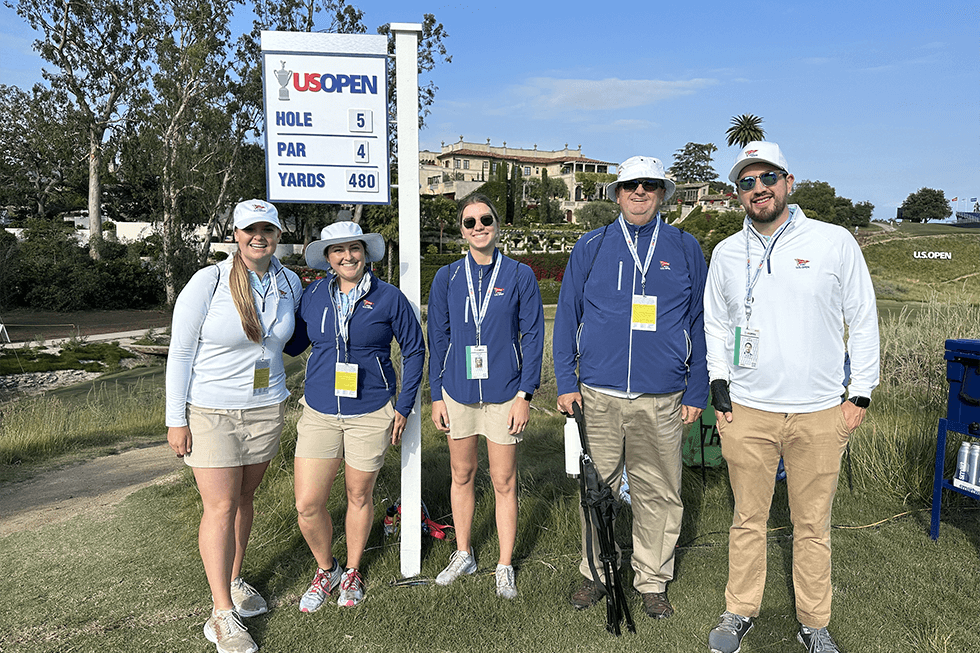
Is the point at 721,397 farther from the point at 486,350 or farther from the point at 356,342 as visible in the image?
the point at 356,342

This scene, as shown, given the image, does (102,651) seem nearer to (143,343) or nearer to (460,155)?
(143,343)

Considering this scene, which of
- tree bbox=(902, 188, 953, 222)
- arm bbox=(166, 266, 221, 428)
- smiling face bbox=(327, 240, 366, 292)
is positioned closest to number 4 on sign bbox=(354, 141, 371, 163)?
smiling face bbox=(327, 240, 366, 292)

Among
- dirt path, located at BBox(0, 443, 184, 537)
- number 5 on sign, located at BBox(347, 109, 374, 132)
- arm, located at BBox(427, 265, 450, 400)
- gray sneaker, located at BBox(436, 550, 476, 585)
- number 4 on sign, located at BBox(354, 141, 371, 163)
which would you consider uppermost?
number 5 on sign, located at BBox(347, 109, 374, 132)

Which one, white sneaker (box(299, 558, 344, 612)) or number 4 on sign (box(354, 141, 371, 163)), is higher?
number 4 on sign (box(354, 141, 371, 163))

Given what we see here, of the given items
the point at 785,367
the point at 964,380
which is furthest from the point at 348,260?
the point at 964,380

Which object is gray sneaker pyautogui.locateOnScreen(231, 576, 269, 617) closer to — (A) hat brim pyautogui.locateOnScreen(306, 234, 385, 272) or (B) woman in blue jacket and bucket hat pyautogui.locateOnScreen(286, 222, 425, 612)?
(B) woman in blue jacket and bucket hat pyautogui.locateOnScreen(286, 222, 425, 612)

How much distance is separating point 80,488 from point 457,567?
139 inches

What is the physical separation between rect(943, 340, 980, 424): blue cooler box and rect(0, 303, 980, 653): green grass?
0.82m

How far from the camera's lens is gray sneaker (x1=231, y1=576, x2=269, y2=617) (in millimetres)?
3035

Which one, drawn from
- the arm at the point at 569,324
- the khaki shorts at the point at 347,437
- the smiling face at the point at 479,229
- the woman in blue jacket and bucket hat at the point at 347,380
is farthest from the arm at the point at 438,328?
the arm at the point at 569,324

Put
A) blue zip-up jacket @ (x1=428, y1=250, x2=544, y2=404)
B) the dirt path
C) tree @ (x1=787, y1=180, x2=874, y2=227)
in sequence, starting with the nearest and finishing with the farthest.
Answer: blue zip-up jacket @ (x1=428, y1=250, x2=544, y2=404) → the dirt path → tree @ (x1=787, y1=180, x2=874, y2=227)

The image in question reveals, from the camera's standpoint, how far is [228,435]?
2.75 metres

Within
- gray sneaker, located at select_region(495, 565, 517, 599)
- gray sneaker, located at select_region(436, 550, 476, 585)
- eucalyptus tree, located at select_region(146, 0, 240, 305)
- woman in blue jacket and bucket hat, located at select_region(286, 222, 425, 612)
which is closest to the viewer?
woman in blue jacket and bucket hat, located at select_region(286, 222, 425, 612)

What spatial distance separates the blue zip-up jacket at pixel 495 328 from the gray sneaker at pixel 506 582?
3.02 ft
